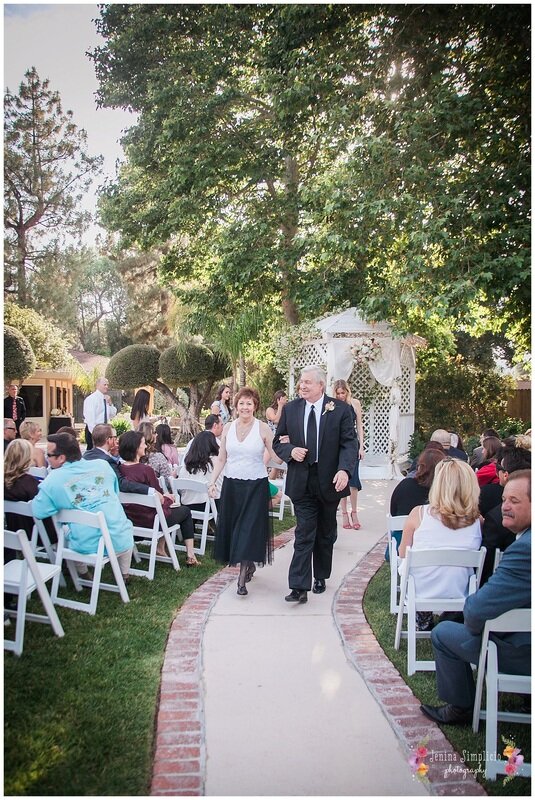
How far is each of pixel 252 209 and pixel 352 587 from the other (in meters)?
10.9

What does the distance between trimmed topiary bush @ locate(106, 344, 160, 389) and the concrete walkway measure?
1634 cm

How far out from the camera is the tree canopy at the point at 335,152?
10.3 metres

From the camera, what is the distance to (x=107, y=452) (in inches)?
222

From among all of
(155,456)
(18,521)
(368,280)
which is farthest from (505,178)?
(18,521)

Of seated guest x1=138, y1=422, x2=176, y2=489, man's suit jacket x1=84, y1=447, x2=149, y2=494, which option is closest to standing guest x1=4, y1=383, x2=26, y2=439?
seated guest x1=138, y1=422, x2=176, y2=489

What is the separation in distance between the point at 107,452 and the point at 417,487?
2720 millimetres

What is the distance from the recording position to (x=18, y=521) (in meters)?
5.31

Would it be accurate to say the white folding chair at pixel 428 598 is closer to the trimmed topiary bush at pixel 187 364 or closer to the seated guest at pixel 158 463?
the seated guest at pixel 158 463

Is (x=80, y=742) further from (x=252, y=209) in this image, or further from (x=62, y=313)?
(x=62, y=313)

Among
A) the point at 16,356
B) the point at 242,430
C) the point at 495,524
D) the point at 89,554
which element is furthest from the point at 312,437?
the point at 16,356

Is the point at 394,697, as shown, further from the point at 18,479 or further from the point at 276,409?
the point at 276,409

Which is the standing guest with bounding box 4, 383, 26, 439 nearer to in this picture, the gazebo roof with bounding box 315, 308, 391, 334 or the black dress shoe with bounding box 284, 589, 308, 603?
the gazebo roof with bounding box 315, 308, 391, 334

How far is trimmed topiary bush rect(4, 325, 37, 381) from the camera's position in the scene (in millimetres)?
17461

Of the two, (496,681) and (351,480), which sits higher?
(351,480)
